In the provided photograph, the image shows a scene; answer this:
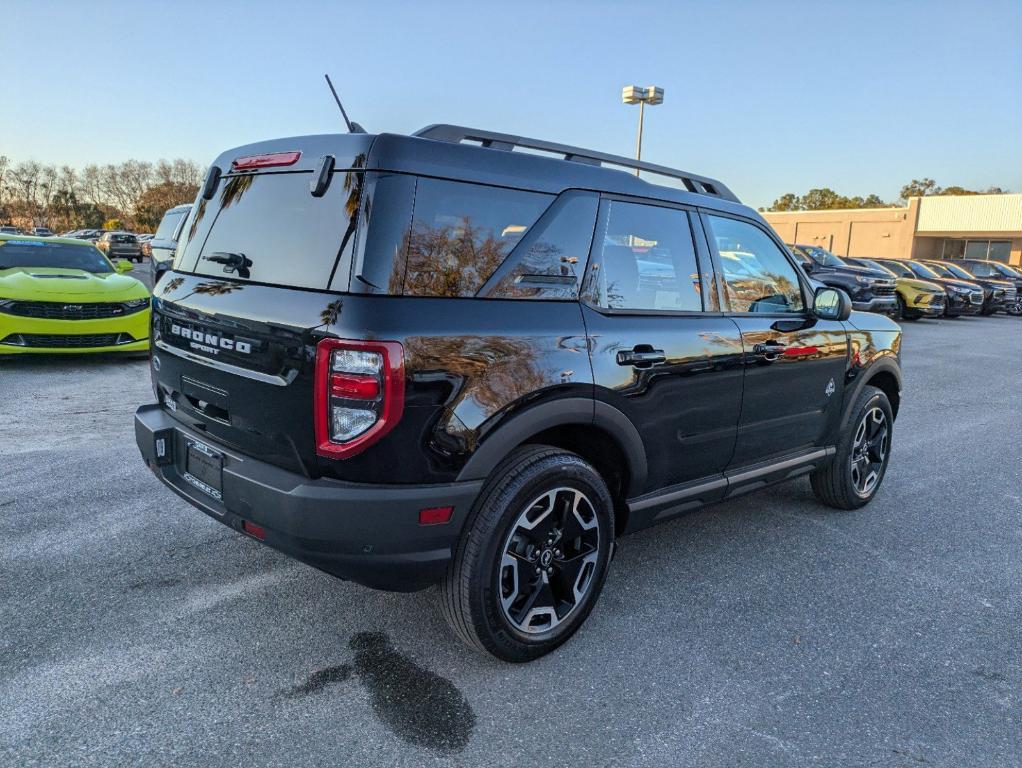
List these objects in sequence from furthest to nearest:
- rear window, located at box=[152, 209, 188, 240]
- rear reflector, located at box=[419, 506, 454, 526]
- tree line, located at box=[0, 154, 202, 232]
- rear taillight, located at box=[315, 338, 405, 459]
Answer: tree line, located at box=[0, 154, 202, 232] < rear window, located at box=[152, 209, 188, 240] < rear reflector, located at box=[419, 506, 454, 526] < rear taillight, located at box=[315, 338, 405, 459]

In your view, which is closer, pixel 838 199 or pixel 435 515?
pixel 435 515

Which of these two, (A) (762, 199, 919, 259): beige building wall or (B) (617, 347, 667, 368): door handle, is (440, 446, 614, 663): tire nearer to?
(B) (617, 347, 667, 368): door handle

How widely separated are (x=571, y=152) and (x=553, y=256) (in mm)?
599

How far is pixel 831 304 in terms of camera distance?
4.00 metres

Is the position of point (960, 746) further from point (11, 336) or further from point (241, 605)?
point (11, 336)

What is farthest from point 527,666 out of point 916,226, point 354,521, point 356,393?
point 916,226

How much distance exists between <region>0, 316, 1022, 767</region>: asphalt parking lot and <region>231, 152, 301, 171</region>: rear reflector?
185 centimetres

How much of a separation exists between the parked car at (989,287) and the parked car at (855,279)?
6187 millimetres

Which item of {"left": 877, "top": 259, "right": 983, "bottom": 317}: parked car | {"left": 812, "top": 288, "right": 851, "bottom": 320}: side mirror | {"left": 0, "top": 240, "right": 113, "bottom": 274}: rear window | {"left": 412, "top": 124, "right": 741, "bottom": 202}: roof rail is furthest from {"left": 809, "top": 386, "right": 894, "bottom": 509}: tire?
{"left": 877, "top": 259, "right": 983, "bottom": 317}: parked car

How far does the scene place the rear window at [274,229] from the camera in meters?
2.44

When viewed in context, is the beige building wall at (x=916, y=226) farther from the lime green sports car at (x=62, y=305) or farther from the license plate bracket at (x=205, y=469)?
the license plate bracket at (x=205, y=469)

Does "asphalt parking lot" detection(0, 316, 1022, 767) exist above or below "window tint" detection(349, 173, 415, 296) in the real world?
below

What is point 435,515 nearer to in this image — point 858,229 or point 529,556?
point 529,556

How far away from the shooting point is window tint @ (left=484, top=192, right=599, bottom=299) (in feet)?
8.70
